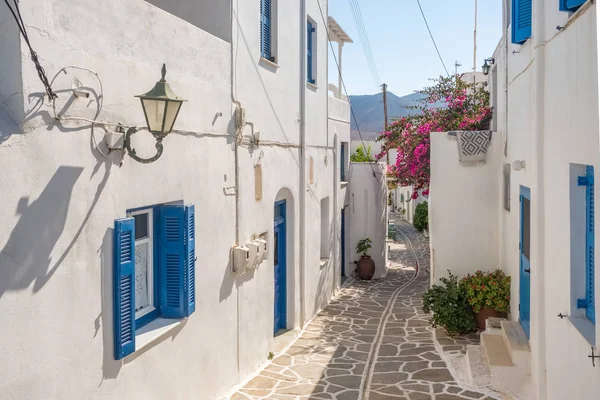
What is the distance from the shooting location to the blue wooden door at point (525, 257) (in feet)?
29.2

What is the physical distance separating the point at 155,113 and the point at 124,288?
5.37 ft

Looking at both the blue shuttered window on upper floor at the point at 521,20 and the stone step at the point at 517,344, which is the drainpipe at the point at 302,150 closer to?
the stone step at the point at 517,344

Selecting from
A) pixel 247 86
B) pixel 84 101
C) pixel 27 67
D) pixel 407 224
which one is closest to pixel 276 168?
pixel 247 86

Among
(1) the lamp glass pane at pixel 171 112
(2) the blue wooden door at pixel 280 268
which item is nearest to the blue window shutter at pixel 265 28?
(2) the blue wooden door at pixel 280 268

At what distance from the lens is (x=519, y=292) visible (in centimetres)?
954

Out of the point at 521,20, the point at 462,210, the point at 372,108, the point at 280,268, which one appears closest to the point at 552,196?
the point at 521,20

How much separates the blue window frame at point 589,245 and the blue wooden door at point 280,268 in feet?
22.1

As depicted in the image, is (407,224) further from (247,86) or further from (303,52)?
(247,86)

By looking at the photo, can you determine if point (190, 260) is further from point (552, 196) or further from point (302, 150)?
point (302, 150)

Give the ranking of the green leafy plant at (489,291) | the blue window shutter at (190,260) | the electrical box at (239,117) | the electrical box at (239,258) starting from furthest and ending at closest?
the green leafy plant at (489,291) → the electrical box at (239,117) → the electrical box at (239,258) → the blue window shutter at (190,260)

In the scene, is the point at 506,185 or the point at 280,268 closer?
the point at 506,185

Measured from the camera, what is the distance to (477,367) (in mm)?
9211

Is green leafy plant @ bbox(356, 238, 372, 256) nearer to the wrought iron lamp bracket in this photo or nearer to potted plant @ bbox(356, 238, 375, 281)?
potted plant @ bbox(356, 238, 375, 281)

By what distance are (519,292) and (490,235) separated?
9.11 ft
